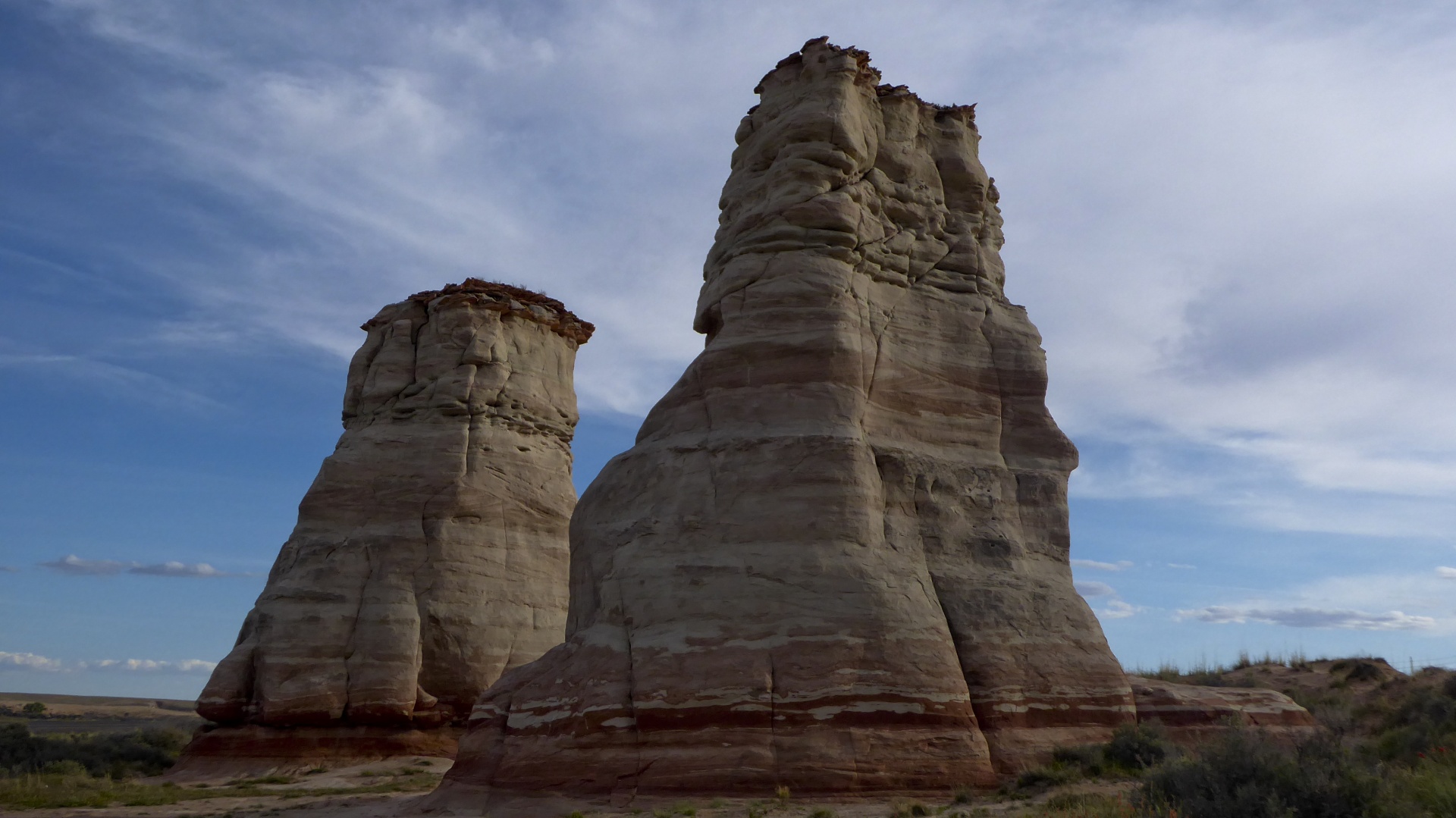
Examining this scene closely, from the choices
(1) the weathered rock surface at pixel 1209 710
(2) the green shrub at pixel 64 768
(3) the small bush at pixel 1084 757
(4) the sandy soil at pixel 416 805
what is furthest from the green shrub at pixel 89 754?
(1) the weathered rock surface at pixel 1209 710

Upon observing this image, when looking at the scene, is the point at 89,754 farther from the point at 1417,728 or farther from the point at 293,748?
the point at 1417,728

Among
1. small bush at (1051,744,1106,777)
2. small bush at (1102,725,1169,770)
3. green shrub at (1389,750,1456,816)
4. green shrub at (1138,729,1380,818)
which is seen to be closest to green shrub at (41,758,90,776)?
small bush at (1051,744,1106,777)

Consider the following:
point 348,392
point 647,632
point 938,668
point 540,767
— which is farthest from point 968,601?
point 348,392

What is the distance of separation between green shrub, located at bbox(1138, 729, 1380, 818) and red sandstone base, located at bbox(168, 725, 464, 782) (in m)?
18.3

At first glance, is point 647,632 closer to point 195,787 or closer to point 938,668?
point 938,668

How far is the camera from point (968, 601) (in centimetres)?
1423

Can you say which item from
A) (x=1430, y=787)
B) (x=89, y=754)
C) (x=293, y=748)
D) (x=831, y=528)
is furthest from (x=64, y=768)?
(x=1430, y=787)

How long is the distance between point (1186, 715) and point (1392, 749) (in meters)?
2.81

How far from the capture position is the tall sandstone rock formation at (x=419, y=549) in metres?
24.5

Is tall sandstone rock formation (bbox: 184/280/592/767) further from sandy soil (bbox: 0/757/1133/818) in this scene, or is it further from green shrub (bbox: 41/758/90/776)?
green shrub (bbox: 41/758/90/776)

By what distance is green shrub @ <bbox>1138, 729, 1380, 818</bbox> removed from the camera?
30.9 feet

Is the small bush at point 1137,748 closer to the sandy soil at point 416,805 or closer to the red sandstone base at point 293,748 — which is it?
the sandy soil at point 416,805

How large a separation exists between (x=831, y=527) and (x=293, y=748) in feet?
53.2

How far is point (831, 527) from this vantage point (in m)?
13.6
